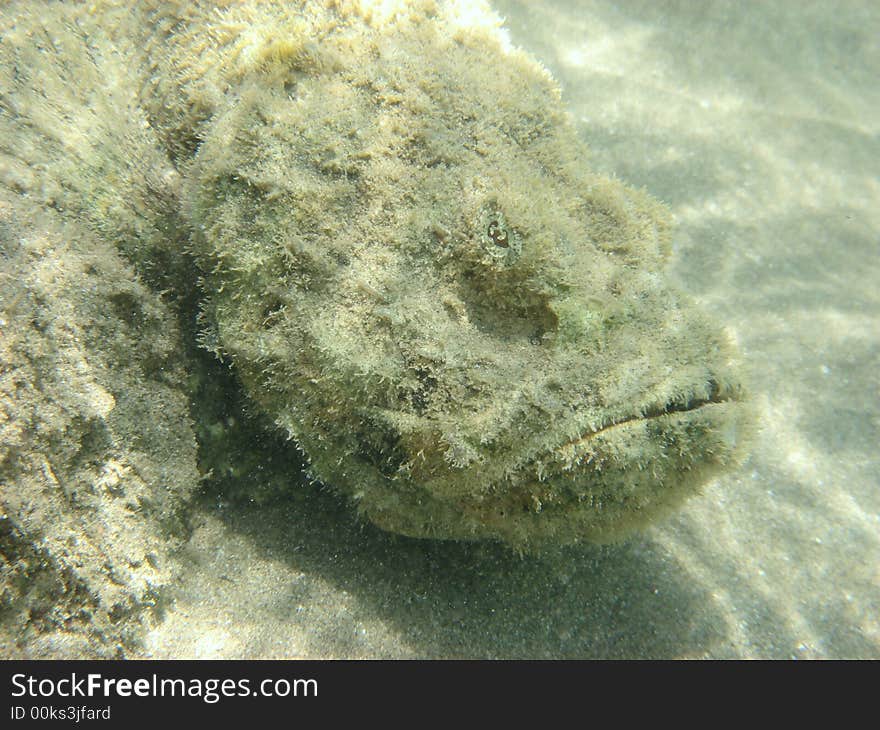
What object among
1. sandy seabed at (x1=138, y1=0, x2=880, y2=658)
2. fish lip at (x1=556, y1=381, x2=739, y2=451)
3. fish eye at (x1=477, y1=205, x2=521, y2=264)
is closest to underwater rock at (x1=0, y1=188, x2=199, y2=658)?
sandy seabed at (x1=138, y1=0, x2=880, y2=658)

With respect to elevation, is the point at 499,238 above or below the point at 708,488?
above

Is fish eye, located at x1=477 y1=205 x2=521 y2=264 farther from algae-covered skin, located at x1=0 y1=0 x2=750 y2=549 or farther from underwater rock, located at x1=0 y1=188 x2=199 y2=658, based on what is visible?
underwater rock, located at x1=0 y1=188 x2=199 y2=658

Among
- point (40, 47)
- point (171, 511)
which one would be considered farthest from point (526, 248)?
point (40, 47)

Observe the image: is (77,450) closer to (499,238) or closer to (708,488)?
(499,238)

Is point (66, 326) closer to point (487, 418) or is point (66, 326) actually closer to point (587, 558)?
point (487, 418)

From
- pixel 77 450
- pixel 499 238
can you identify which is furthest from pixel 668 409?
pixel 77 450
